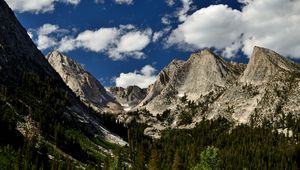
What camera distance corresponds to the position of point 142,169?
7756 inches

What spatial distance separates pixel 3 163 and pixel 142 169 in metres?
55.3

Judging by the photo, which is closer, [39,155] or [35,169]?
[35,169]

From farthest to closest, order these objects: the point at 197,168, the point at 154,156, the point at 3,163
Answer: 1. the point at 3,163
2. the point at 154,156
3. the point at 197,168

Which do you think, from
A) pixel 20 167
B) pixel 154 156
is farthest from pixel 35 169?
pixel 154 156

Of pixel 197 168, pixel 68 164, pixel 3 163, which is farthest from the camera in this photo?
pixel 68 164

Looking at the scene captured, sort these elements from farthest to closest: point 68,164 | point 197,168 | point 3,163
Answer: point 68,164
point 3,163
point 197,168

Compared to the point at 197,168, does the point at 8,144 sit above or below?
above

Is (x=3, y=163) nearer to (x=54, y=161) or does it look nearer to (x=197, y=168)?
(x=54, y=161)

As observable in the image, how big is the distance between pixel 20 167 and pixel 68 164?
20.7 metres

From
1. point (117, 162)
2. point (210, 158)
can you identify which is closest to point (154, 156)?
point (117, 162)

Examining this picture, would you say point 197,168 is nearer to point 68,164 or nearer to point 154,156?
point 154,156

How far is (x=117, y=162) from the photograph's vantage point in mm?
146500

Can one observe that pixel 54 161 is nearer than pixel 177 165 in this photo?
No

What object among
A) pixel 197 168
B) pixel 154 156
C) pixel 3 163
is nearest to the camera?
pixel 197 168
